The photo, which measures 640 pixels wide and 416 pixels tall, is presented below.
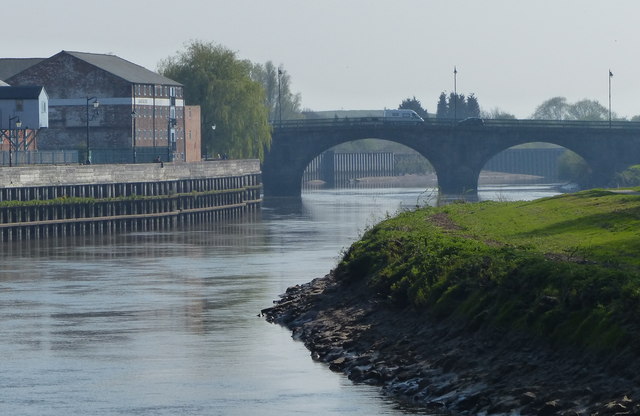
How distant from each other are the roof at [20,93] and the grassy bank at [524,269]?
6672cm

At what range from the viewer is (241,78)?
163 m

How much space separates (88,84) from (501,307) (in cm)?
11130

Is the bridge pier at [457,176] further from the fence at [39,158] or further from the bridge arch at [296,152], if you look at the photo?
the fence at [39,158]

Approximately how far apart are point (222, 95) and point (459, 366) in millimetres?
125204

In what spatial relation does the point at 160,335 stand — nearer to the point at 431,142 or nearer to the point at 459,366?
the point at 459,366

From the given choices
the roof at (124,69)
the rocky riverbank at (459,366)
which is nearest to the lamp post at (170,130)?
the roof at (124,69)

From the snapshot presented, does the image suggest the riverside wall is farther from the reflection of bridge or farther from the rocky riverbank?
the rocky riverbank

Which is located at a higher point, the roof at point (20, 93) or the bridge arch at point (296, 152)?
the roof at point (20, 93)

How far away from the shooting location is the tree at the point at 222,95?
161625 millimetres

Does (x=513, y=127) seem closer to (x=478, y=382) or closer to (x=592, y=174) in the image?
(x=592, y=174)

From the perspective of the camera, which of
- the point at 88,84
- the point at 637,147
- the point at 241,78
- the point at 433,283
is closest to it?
the point at 433,283

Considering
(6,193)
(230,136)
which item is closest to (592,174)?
(230,136)

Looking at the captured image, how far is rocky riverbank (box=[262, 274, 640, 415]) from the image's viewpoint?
33312mm

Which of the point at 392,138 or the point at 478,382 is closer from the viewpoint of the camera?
the point at 478,382
